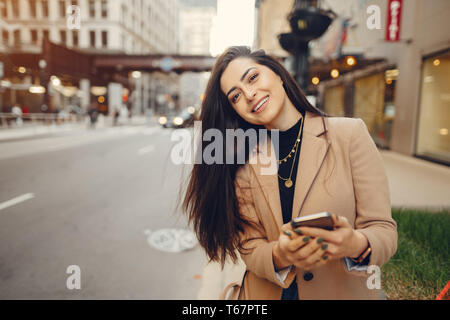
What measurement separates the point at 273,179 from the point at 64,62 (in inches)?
760

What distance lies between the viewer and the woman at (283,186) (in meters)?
1.28

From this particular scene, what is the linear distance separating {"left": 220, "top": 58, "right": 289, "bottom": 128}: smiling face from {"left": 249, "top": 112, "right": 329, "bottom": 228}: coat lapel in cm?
17

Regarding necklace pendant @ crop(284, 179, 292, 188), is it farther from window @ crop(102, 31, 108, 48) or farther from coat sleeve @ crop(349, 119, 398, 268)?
window @ crop(102, 31, 108, 48)

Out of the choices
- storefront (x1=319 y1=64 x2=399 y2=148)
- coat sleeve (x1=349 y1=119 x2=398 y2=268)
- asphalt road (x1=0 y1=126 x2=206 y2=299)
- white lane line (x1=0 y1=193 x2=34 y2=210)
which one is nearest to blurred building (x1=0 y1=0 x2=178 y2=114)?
coat sleeve (x1=349 y1=119 x2=398 y2=268)

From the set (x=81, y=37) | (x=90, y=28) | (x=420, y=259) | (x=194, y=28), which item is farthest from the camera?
(x=194, y=28)

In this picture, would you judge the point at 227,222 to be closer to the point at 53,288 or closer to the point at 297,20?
the point at 53,288

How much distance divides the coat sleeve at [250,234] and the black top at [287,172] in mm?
134

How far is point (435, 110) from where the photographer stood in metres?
2.39

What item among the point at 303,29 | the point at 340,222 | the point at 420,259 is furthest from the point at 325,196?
the point at 303,29

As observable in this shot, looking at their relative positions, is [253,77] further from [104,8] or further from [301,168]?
[104,8]

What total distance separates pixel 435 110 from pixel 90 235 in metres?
4.55

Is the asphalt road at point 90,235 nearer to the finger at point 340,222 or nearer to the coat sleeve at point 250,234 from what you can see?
the coat sleeve at point 250,234

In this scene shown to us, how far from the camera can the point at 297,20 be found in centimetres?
425

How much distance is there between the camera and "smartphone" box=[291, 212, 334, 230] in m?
0.97
